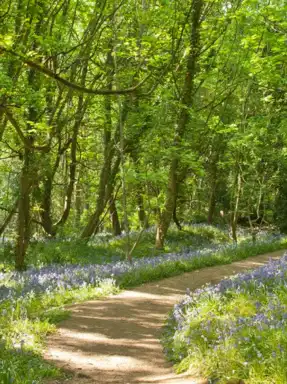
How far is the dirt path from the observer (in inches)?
223

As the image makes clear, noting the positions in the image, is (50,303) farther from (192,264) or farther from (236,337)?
(192,264)

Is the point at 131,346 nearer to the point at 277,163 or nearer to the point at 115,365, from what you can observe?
the point at 115,365

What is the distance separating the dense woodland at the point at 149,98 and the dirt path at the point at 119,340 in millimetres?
3715

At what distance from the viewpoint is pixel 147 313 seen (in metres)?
8.65

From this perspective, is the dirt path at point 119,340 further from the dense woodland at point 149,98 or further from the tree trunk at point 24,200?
the dense woodland at point 149,98

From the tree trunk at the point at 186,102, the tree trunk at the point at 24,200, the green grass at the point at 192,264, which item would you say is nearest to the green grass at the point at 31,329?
the green grass at the point at 192,264

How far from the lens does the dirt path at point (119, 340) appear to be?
568cm

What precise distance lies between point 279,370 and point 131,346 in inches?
118

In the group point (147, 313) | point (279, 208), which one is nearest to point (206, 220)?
point (279, 208)

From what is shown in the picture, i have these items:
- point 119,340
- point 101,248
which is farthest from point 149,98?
point 119,340

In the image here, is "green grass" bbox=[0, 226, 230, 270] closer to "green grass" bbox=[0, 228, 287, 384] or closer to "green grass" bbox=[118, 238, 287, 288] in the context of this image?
"green grass" bbox=[0, 228, 287, 384]

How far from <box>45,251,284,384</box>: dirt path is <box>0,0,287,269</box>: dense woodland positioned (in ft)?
12.2

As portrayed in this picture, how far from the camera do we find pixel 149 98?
50.1 ft

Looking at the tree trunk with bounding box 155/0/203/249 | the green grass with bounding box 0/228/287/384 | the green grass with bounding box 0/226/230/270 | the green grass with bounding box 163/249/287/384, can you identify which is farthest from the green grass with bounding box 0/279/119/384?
the tree trunk with bounding box 155/0/203/249
